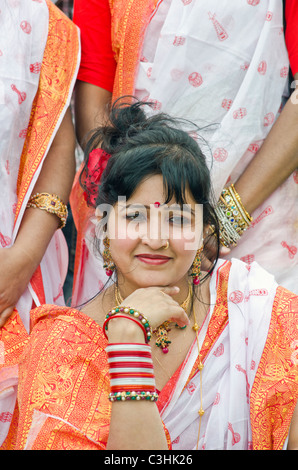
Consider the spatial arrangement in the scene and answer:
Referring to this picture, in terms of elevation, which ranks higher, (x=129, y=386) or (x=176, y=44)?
(x=176, y=44)

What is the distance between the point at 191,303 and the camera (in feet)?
7.26

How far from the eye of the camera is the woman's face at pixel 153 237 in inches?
79.3

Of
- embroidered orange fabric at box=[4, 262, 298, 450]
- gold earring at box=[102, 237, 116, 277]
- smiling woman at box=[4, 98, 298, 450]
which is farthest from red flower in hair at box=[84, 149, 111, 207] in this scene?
embroidered orange fabric at box=[4, 262, 298, 450]

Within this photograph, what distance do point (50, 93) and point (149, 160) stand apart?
2.06 feet

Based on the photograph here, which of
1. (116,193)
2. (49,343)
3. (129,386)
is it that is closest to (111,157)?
(116,193)

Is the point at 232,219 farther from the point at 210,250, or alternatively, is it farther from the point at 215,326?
the point at 215,326

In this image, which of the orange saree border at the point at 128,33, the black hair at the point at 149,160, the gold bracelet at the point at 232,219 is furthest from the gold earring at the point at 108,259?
the orange saree border at the point at 128,33

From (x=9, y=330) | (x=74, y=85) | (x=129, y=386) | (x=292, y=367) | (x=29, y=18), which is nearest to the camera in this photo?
(x=129, y=386)

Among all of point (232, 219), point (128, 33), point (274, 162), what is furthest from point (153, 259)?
point (128, 33)

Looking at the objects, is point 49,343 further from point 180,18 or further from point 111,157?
point 180,18

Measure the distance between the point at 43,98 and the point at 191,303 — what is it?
895 mm

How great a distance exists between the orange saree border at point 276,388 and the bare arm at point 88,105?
110 cm

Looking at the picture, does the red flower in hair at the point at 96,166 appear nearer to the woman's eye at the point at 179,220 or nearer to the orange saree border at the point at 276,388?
the woman's eye at the point at 179,220

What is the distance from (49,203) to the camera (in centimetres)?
244
